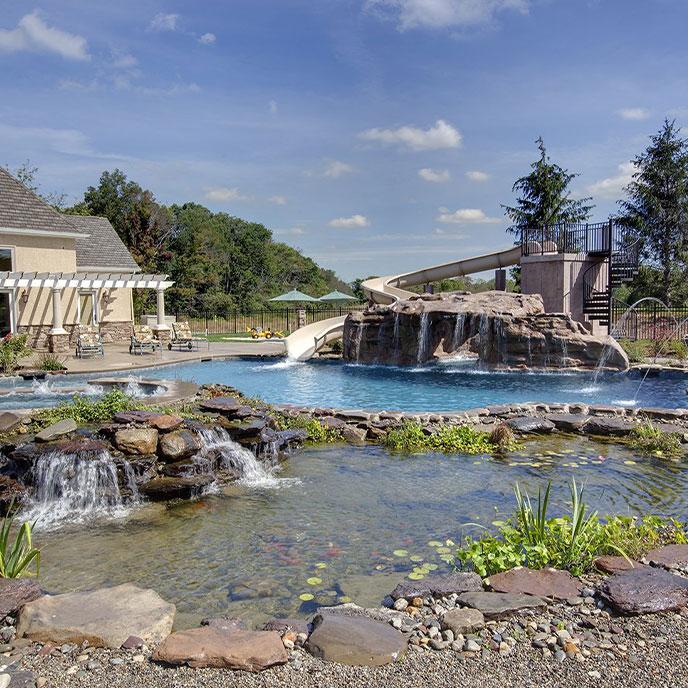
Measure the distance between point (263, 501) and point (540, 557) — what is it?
3.19m

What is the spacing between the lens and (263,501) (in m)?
6.71

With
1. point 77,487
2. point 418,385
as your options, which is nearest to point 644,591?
point 77,487

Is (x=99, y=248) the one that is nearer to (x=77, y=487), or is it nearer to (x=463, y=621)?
(x=77, y=487)

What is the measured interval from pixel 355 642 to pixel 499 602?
983 millimetres

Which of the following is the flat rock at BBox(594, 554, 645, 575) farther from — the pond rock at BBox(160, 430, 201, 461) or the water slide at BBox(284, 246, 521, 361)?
the water slide at BBox(284, 246, 521, 361)

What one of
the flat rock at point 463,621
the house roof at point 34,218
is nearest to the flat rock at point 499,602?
the flat rock at point 463,621

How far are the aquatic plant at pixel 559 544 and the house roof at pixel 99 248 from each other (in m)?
24.8

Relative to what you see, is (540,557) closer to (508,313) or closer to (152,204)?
(508,313)

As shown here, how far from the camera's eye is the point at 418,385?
1545 centimetres

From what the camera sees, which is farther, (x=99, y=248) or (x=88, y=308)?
(x=99, y=248)

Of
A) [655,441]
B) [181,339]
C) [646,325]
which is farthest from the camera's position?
[646,325]

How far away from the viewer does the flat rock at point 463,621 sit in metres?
3.51

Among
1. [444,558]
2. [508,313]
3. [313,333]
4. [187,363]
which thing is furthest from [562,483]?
[313,333]

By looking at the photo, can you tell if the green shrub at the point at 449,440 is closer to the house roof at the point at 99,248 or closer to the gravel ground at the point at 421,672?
the gravel ground at the point at 421,672
